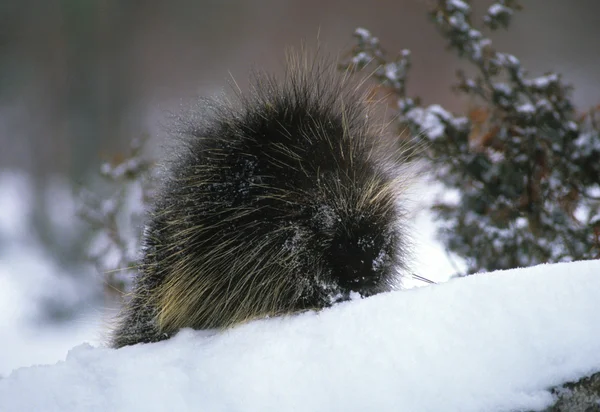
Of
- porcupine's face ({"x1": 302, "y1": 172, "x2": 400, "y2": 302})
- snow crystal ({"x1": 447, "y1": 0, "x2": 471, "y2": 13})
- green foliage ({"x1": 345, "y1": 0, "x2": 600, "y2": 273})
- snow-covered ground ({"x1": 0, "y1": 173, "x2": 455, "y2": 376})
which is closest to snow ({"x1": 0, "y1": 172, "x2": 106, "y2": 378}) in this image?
snow-covered ground ({"x1": 0, "y1": 173, "x2": 455, "y2": 376})

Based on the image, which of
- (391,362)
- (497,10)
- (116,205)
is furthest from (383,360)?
(116,205)

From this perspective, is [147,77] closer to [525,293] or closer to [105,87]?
[105,87]

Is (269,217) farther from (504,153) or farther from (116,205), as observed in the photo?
(116,205)

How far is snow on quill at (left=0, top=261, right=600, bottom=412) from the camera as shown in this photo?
39.6 inches

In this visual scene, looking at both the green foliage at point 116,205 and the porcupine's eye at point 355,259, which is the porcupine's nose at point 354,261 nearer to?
the porcupine's eye at point 355,259

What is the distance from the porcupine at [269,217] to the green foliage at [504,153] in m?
1.57

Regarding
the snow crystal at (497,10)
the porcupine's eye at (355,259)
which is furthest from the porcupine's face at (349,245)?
the snow crystal at (497,10)

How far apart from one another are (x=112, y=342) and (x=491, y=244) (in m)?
2.47

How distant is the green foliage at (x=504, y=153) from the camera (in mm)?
3295

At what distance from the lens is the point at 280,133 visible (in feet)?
5.47

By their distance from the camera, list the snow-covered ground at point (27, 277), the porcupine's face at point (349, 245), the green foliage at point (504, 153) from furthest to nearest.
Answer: the snow-covered ground at point (27, 277), the green foliage at point (504, 153), the porcupine's face at point (349, 245)

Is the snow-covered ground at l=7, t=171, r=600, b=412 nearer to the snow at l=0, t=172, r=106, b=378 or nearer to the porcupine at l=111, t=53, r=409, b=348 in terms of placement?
the porcupine at l=111, t=53, r=409, b=348

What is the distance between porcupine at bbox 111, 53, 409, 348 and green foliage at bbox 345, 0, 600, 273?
1574 millimetres

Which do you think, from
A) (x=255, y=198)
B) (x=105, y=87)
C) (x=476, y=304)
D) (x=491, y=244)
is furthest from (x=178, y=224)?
(x=105, y=87)
